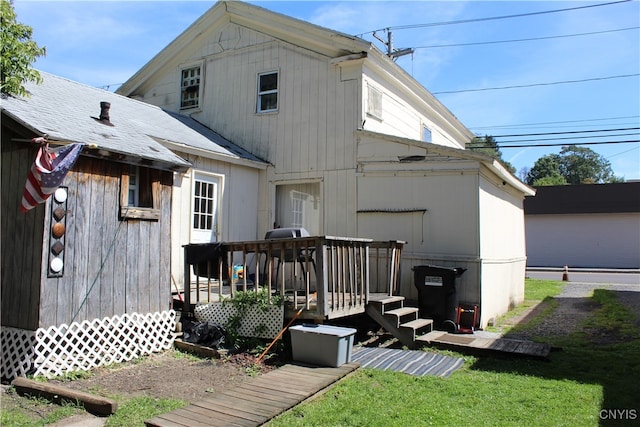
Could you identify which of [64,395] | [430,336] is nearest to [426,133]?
[430,336]

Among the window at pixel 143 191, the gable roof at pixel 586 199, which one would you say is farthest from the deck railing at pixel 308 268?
the gable roof at pixel 586 199

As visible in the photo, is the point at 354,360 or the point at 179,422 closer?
the point at 179,422

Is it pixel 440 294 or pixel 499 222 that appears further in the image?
pixel 499 222

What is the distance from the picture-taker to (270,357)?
270 inches

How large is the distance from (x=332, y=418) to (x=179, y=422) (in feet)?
4.53

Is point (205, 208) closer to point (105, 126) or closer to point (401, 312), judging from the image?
point (105, 126)

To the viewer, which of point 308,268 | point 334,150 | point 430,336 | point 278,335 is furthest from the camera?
point 334,150

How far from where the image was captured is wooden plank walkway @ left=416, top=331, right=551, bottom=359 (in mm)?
6770

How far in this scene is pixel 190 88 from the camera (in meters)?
13.2

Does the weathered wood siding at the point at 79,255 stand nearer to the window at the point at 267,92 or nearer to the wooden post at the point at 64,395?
the wooden post at the point at 64,395

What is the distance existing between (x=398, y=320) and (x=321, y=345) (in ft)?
6.07

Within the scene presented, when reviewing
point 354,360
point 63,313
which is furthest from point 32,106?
point 354,360

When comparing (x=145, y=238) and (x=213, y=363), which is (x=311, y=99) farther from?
(x=213, y=363)

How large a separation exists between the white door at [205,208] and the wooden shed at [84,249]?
2390mm
